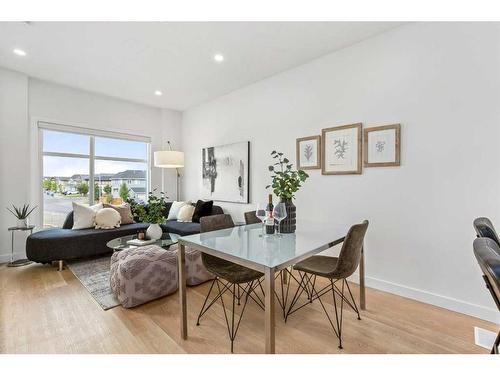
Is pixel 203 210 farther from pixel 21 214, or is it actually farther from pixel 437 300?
pixel 437 300

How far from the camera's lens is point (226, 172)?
166 inches

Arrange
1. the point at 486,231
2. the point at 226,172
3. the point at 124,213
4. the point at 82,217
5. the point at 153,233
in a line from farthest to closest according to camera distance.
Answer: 1. the point at 226,172
2. the point at 124,213
3. the point at 82,217
4. the point at 153,233
5. the point at 486,231

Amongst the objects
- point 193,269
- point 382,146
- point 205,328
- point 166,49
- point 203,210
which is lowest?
point 205,328

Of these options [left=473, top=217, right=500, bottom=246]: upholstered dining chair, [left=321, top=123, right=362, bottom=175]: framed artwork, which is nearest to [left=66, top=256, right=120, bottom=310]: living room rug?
[left=321, top=123, right=362, bottom=175]: framed artwork

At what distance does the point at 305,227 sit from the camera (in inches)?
85.7

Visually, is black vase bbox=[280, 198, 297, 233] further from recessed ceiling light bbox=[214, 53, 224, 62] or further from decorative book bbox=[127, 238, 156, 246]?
recessed ceiling light bbox=[214, 53, 224, 62]

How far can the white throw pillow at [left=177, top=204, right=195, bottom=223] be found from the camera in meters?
4.20

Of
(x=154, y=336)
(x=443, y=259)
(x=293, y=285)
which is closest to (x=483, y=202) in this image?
(x=443, y=259)

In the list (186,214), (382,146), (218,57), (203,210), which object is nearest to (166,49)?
(218,57)

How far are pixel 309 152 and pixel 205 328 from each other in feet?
7.41

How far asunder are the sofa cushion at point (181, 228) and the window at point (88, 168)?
1.27m

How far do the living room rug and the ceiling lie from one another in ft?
8.84

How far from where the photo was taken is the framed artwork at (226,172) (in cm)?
388

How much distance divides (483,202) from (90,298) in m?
3.67
